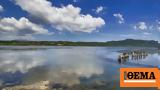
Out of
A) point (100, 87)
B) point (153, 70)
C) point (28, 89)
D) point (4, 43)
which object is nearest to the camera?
point (153, 70)

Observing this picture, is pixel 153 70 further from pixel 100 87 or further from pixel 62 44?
pixel 62 44

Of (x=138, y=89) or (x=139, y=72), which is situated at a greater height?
(x=139, y=72)

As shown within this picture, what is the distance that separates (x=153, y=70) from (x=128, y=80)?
0.72m

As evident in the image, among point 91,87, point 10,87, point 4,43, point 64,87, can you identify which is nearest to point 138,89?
point 91,87

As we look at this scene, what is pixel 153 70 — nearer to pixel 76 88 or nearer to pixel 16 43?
pixel 76 88

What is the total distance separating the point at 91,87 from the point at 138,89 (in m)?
3.02

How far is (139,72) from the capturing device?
6.82 metres

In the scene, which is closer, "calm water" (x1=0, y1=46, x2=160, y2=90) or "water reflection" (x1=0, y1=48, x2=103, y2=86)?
"calm water" (x1=0, y1=46, x2=160, y2=90)

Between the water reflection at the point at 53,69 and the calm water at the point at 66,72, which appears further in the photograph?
the water reflection at the point at 53,69

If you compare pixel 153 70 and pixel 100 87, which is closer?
pixel 153 70

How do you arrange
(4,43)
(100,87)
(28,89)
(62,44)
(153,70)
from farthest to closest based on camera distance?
1. (62,44)
2. (4,43)
3. (100,87)
4. (28,89)
5. (153,70)

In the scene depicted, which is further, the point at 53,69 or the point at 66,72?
the point at 53,69

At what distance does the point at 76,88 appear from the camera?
16.0 m

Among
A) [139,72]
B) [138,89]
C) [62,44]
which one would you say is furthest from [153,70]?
[62,44]
